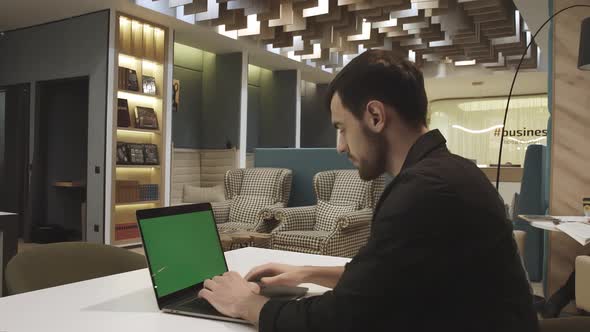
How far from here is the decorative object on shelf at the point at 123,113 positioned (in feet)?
21.7

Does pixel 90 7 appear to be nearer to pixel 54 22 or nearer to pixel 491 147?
pixel 54 22

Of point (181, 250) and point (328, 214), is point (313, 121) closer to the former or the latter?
point (328, 214)

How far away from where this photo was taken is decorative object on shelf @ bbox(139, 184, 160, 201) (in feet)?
22.7

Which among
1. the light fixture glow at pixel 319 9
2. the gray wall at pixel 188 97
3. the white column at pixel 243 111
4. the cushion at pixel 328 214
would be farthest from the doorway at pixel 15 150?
the cushion at pixel 328 214

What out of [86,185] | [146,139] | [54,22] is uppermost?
[54,22]

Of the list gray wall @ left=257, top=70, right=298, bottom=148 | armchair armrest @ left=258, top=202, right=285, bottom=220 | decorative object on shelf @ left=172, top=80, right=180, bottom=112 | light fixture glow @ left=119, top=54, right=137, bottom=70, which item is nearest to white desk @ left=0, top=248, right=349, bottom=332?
armchair armrest @ left=258, top=202, right=285, bottom=220

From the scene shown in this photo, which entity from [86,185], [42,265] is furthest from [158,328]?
[86,185]

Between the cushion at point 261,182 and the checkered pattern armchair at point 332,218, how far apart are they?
1.42 feet

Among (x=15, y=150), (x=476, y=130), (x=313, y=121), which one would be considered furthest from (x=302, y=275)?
(x=476, y=130)

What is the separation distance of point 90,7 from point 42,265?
5.57 metres

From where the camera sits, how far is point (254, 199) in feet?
17.4

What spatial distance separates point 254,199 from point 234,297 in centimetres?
428

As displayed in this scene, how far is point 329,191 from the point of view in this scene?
4957 millimetres

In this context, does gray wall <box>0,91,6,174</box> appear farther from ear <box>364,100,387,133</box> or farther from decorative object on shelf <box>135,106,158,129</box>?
ear <box>364,100,387,133</box>
